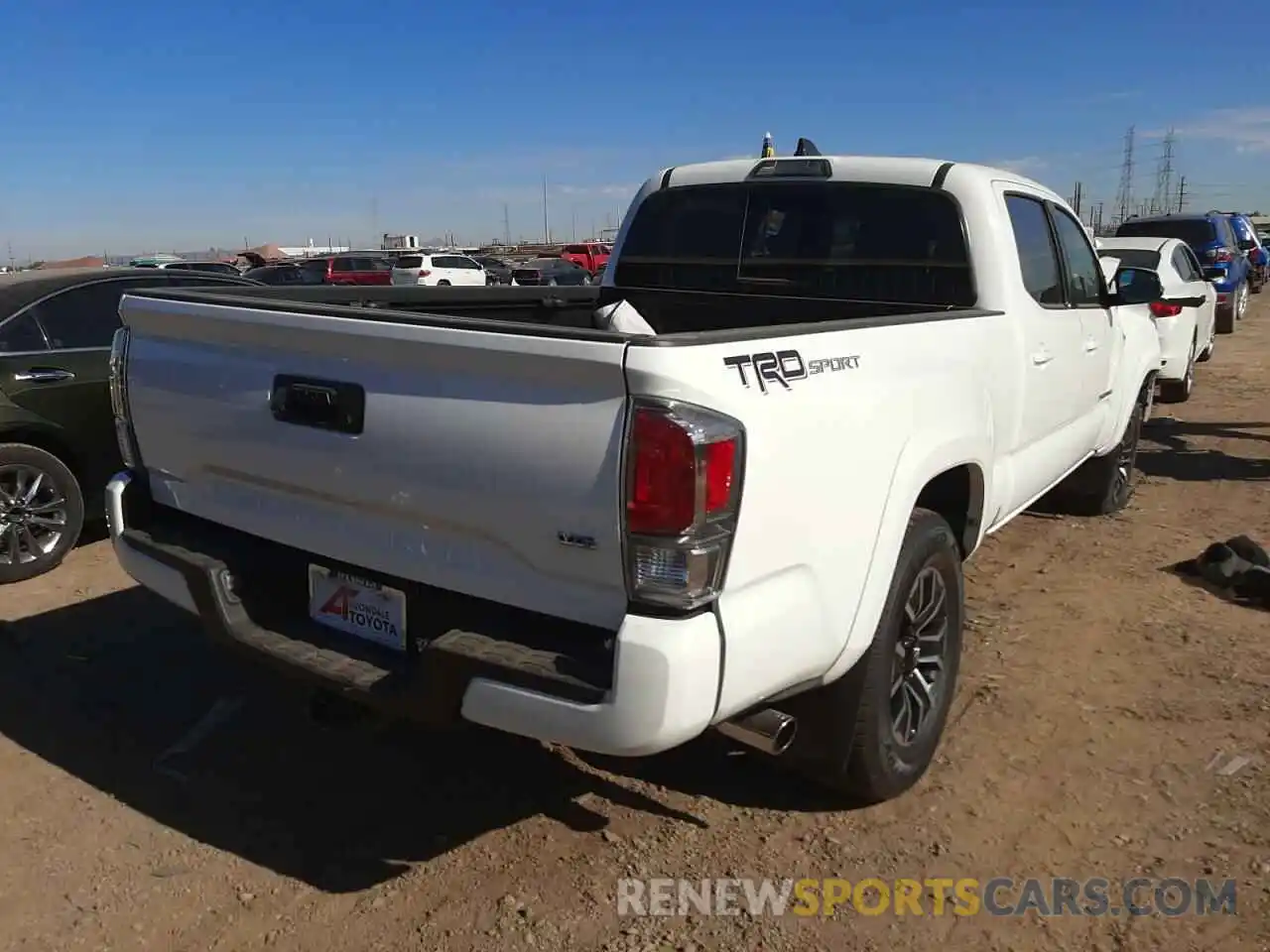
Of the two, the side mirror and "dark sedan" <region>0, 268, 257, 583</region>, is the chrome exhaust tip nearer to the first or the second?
the side mirror

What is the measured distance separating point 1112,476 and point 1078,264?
1977 millimetres

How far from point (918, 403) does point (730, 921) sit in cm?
157

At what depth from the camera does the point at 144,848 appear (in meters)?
3.19

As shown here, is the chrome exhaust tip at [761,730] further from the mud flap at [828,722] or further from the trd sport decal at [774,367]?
the trd sport decal at [774,367]

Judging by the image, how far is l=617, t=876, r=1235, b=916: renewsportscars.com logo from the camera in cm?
290

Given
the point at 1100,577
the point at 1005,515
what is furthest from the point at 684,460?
the point at 1100,577

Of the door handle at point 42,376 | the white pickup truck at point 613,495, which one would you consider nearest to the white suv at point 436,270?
the door handle at point 42,376

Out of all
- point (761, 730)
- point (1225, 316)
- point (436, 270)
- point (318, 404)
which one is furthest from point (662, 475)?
point (436, 270)

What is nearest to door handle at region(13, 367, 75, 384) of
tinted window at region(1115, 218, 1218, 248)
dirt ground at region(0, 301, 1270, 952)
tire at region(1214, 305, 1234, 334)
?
dirt ground at region(0, 301, 1270, 952)

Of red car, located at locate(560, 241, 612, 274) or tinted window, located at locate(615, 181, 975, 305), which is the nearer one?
tinted window, located at locate(615, 181, 975, 305)

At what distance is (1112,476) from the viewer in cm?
660

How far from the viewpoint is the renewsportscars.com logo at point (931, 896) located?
2.90m

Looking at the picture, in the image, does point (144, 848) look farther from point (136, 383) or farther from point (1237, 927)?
point (1237, 927)

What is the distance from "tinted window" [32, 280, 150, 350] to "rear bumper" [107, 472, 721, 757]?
3.43m
